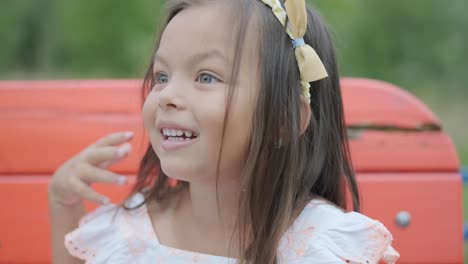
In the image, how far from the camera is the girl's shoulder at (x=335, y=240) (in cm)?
146

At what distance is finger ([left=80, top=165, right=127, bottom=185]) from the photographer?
65.4 inches

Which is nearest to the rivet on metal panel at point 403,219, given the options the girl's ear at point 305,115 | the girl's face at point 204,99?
the girl's ear at point 305,115

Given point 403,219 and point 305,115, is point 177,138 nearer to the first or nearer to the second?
point 305,115

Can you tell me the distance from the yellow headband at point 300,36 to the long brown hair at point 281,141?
0.01 metres

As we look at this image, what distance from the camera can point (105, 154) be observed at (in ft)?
5.52

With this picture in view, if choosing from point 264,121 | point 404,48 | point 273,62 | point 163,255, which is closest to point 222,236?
point 163,255

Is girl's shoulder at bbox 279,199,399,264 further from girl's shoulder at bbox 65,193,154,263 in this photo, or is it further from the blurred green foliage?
the blurred green foliage

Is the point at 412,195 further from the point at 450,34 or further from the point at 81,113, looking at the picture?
the point at 450,34

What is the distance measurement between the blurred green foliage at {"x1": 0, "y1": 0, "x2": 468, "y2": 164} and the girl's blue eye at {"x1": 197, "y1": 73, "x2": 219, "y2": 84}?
13.4 feet

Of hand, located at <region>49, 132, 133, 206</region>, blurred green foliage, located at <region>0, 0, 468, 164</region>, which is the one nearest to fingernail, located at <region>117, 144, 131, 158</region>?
hand, located at <region>49, 132, 133, 206</region>

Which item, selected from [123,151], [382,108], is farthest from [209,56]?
[382,108]

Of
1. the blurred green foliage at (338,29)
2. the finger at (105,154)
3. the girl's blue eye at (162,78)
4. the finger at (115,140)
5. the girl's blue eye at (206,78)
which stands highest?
the girl's blue eye at (206,78)

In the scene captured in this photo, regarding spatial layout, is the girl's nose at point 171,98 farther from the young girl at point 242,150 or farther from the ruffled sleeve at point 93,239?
the ruffled sleeve at point 93,239

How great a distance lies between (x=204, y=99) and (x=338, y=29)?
420cm
